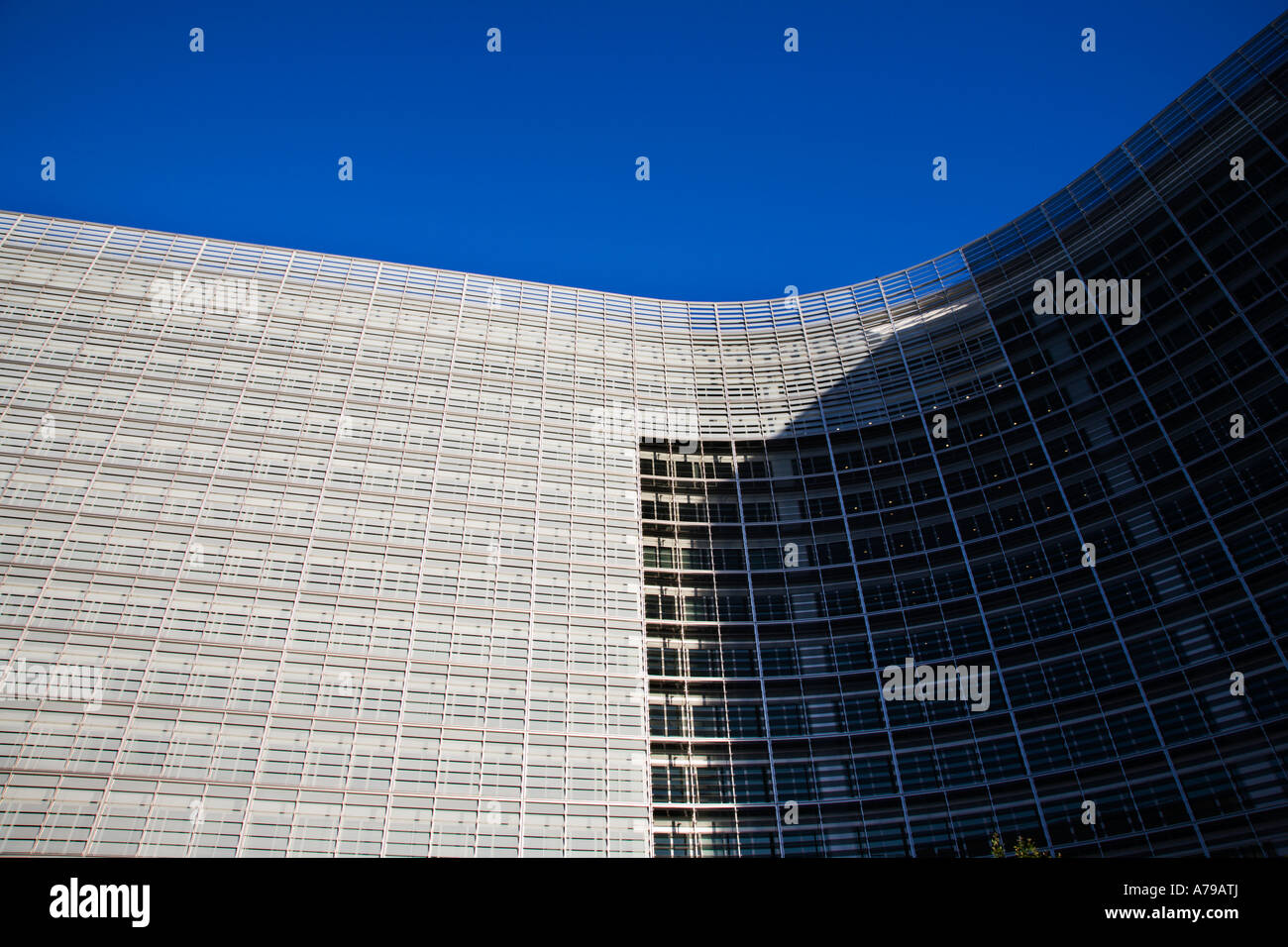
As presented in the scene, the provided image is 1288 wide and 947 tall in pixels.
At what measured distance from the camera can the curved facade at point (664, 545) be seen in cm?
3145

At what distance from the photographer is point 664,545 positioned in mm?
42188

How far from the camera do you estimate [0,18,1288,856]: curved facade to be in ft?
103

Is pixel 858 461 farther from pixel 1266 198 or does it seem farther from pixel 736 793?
pixel 1266 198

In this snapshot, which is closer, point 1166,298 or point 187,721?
point 187,721

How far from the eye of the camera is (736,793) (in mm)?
35188

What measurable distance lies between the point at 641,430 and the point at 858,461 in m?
11.2
